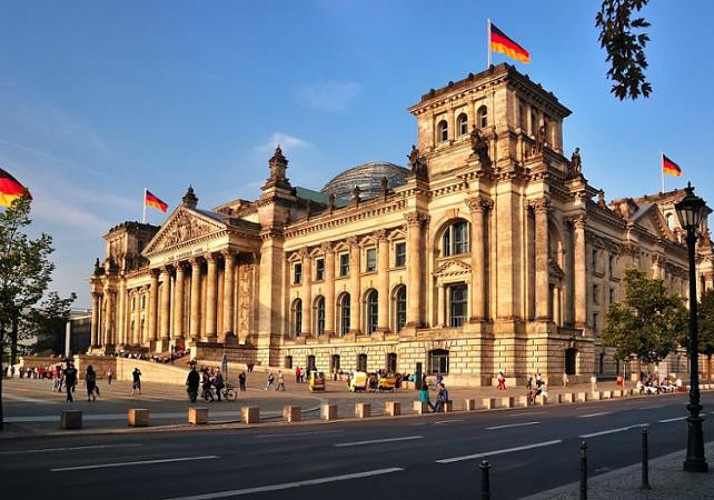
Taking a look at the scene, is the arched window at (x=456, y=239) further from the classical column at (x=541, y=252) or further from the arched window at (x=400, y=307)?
the arched window at (x=400, y=307)

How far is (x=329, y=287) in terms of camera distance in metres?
69.6

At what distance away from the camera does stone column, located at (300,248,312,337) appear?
235ft

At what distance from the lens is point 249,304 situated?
74.7 metres

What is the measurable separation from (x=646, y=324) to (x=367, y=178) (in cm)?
4324

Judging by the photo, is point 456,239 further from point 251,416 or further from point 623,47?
point 623,47

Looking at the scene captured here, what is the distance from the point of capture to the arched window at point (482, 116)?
5797 centimetres

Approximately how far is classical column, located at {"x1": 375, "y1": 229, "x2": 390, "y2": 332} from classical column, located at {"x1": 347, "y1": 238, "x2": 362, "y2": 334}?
2.88 meters

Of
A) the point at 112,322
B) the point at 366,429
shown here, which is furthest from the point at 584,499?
the point at 112,322

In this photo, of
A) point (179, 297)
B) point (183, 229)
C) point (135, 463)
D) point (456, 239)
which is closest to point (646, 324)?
point (456, 239)

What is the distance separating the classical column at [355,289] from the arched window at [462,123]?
14.6 m

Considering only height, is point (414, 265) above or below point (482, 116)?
below

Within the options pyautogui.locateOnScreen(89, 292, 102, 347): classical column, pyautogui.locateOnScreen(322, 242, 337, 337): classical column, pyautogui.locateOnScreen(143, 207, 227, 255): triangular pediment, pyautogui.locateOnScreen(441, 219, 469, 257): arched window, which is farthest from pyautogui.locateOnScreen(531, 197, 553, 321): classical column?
pyautogui.locateOnScreen(89, 292, 102, 347): classical column

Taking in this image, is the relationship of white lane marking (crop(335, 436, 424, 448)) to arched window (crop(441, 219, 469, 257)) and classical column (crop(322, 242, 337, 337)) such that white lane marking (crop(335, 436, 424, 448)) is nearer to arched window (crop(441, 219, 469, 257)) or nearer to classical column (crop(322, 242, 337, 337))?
arched window (crop(441, 219, 469, 257))

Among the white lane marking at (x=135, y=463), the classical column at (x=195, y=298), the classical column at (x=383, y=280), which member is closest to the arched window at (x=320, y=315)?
the classical column at (x=383, y=280)
